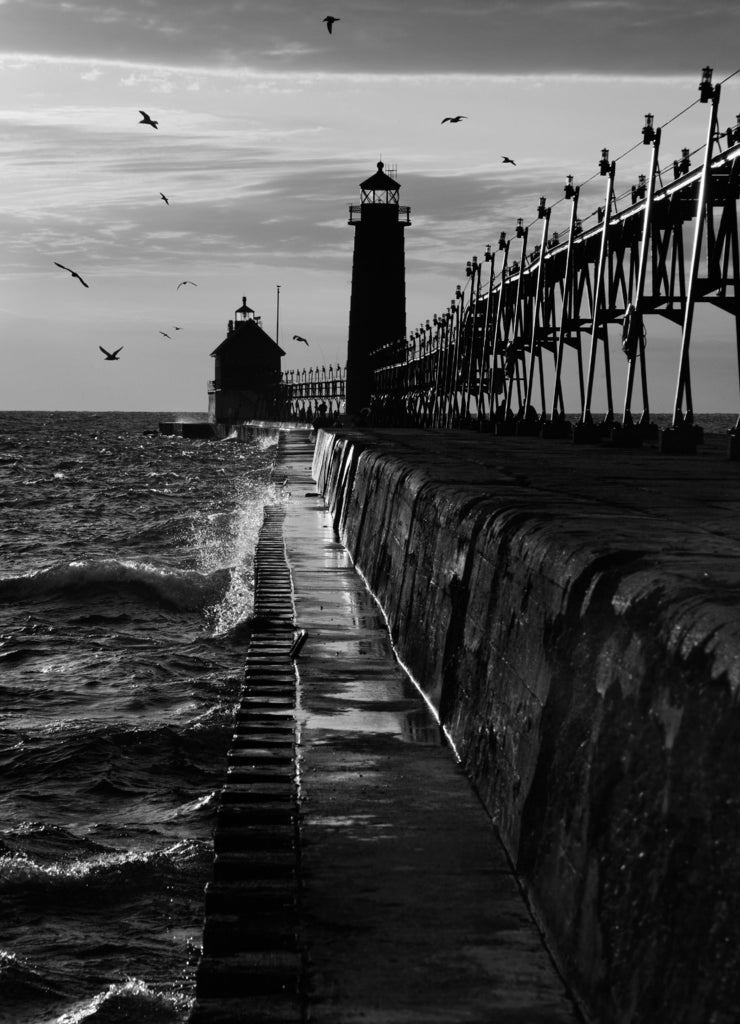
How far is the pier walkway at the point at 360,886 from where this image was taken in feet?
13.3

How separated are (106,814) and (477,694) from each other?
4101mm

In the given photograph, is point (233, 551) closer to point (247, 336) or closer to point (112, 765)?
point (112, 765)

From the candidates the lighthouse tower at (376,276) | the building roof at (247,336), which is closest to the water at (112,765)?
the lighthouse tower at (376,276)

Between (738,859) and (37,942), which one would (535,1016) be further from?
(37,942)

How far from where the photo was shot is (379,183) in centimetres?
9256

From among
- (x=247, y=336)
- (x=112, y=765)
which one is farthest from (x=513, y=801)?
(x=247, y=336)

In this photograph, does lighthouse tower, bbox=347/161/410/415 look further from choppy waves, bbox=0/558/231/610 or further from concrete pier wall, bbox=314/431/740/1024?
concrete pier wall, bbox=314/431/740/1024

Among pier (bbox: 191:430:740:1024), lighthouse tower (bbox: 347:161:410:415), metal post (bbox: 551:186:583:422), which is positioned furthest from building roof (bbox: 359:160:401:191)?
pier (bbox: 191:430:740:1024)

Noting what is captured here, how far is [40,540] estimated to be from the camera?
34.2 m

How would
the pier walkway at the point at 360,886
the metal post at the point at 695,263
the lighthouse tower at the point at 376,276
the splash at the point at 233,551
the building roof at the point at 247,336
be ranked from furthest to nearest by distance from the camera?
the building roof at the point at 247,336, the lighthouse tower at the point at 376,276, the metal post at the point at 695,263, the splash at the point at 233,551, the pier walkway at the point at 360,886

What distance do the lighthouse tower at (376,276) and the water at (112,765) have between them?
6060cm

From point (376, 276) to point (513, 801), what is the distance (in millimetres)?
85639

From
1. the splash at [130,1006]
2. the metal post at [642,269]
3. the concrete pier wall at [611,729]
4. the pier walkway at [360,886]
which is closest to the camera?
the concrete pier wall at [611,729]

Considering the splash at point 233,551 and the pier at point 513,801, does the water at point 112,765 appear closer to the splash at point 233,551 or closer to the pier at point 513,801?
the splash at point 233,551
